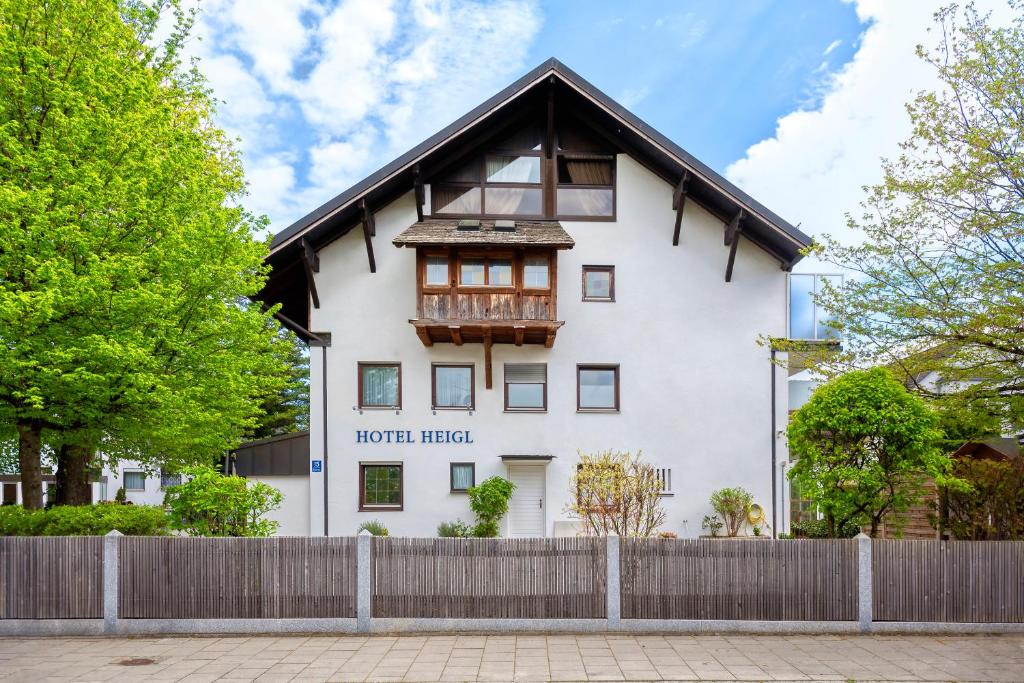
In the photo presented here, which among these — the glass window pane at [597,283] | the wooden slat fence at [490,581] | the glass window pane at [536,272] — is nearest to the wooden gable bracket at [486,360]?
the glass window pane at [536,272]

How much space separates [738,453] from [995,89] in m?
Result: 10.5

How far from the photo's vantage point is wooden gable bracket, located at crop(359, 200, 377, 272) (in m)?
18.4

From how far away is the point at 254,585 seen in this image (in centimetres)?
1047

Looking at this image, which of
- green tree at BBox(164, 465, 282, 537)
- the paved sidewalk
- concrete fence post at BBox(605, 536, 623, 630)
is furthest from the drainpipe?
green tree at BBox(164, 465, 282, 537)

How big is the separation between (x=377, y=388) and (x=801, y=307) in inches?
479

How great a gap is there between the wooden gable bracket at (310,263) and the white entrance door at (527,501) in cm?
720

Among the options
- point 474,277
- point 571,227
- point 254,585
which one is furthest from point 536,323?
point 254,585

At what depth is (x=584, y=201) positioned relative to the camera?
63.7 ft

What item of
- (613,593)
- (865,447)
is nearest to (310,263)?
(613,593)

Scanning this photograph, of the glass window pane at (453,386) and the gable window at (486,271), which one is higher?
the gable window at (486,271)

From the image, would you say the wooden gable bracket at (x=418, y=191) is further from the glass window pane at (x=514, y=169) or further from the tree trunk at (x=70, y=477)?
the tree trunk at (x=70, y=477)

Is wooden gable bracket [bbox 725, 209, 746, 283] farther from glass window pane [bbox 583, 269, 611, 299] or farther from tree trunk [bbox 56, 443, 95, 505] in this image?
tree trunk [bbox 56, 443, 95, 505]

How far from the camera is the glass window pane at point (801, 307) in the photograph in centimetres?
1905

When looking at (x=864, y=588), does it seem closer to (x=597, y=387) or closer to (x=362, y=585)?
(x=362, y=585)
